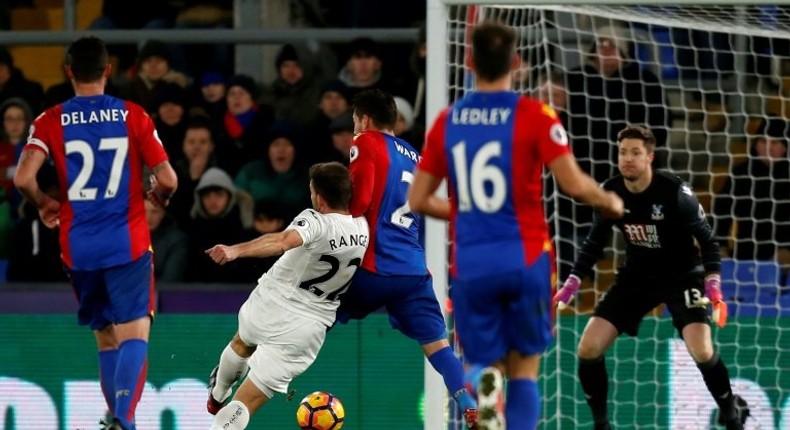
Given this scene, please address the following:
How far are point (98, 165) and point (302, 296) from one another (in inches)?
50.5

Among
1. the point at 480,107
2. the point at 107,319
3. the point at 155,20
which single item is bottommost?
the point at 107,319

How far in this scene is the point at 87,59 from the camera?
759 centimetres

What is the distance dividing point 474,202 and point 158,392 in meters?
4.44

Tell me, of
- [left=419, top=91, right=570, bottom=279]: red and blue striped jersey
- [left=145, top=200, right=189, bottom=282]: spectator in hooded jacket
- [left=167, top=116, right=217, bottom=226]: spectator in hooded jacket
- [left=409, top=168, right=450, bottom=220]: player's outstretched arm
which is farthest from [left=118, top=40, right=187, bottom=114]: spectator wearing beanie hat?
[left=419, top=91, right=570, bottom=279]: red and blue striped jersey

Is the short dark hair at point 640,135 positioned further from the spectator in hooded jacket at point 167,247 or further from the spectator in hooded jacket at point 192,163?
the spectator in hooded jacket at point 192,163

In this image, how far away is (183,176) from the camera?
1141 cm


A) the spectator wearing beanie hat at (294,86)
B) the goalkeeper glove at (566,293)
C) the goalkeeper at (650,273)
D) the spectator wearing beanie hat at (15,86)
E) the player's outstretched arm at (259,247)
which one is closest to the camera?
the player's outstretched arm at (259,247)

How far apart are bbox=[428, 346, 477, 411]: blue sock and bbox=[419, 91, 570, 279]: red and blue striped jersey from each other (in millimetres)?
2001

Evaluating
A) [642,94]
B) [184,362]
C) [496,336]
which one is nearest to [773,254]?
[642,94]

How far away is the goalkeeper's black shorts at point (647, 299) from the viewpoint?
9062 mm

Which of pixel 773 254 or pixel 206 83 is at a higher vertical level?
pixel 206 83

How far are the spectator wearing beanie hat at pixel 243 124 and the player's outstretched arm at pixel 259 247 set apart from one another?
4147mm

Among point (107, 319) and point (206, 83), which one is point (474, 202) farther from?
point (206, 83)

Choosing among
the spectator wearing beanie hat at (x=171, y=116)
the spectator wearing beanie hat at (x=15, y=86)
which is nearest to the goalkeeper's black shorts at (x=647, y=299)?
the spectator wearing beanie hat at (x=171, y=116)
